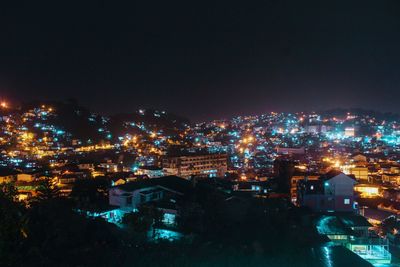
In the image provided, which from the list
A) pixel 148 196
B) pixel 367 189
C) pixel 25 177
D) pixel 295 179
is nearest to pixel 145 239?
pixel 148 196

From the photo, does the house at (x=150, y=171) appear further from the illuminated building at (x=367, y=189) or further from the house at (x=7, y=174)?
the illuminated building at (x=367, y=189)

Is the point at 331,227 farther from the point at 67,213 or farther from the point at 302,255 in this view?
the point at 67,213

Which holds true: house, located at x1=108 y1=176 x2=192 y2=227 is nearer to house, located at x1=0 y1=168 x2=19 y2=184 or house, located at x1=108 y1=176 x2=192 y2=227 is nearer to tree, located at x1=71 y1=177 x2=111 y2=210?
tree, located at x1=71 y1=177 x2=111 y2=210

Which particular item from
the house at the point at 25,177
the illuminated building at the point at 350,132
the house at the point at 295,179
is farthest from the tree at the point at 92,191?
the illuminated building at the point at 350,132

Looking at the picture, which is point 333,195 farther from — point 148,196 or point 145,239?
point 145,239

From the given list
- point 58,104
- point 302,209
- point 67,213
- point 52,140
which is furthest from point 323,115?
point 67,213

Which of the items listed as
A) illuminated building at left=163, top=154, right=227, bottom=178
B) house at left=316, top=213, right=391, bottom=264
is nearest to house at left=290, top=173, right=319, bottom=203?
house at left=316, top=213, right=391, bottom=264
